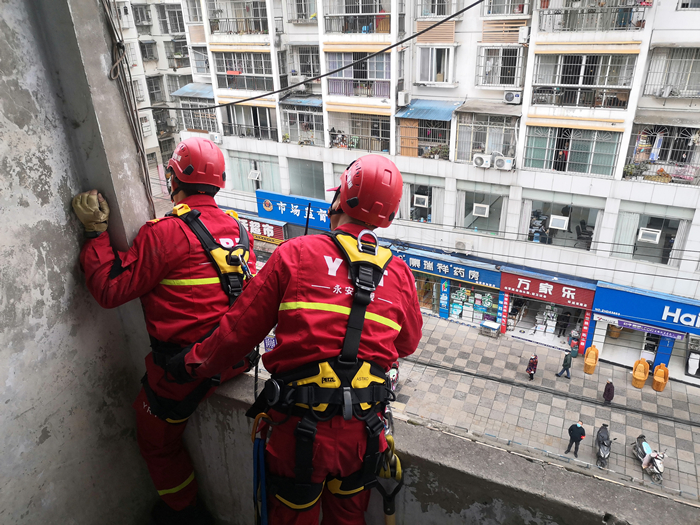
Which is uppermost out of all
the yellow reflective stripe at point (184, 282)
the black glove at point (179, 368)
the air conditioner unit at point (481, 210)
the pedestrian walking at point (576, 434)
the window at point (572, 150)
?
the yellow reflective stripe at point (184, 282)

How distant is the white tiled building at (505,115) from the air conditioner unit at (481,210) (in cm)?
6

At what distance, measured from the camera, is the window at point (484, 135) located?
43.1ft

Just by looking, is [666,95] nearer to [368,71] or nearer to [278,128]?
[368,71]

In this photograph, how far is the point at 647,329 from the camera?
41.0ft

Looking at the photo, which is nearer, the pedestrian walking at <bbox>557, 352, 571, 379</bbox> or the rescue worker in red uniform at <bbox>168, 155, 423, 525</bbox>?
the rescue worker in red uniform at <bbox>168, 155, 423, 525</bbox>

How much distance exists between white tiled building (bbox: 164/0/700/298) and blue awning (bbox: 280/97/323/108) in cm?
7

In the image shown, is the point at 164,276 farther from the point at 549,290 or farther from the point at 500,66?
the point at 500,66

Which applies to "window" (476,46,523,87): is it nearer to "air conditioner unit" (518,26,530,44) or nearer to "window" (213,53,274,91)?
"air conditioner unit" (518,26,530,44)

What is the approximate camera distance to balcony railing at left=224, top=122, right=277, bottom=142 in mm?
17016

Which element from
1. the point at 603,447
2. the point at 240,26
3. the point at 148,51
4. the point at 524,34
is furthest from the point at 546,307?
the point at 148,51

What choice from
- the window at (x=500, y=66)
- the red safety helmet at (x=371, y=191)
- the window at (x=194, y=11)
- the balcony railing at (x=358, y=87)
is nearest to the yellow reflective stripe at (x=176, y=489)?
the red safety helmet at (x=371, y=191)

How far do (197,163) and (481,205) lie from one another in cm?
1220

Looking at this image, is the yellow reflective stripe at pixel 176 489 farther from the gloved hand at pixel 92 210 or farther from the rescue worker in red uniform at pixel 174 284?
the gloved hand at pixel 92 210

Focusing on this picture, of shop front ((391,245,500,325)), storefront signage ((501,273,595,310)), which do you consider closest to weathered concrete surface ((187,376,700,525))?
storefront signage ((501,273,595,310))
